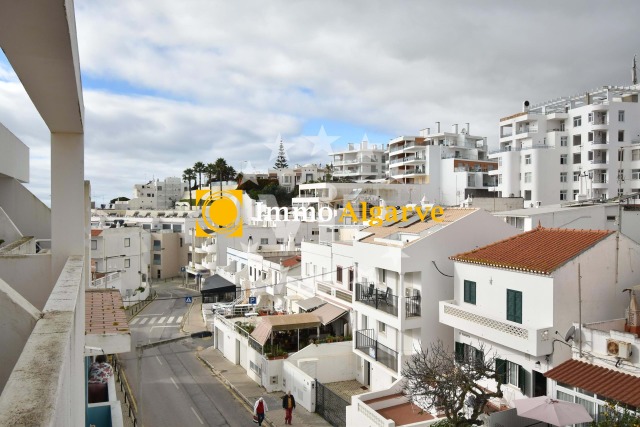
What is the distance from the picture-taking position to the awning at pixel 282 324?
2602 centimetres

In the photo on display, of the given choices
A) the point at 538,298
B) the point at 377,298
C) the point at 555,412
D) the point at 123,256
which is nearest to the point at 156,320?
the point at 123,256

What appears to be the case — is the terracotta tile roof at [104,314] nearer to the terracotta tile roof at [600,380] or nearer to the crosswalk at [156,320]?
the terracotta tile roof at [600,380]

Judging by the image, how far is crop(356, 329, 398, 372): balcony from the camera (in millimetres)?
20811

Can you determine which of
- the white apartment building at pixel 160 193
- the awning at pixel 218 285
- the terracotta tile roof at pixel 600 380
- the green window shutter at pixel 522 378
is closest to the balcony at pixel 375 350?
the green window shutter at pixel 522 378

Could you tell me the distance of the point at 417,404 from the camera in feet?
57.0

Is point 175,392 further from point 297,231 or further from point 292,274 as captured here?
point 297,231

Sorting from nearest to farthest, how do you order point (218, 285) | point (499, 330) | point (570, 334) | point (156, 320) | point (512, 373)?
point (570, 334)
point (499, 330)
point (512, 373)
point (156, 320)
point (218, 285)

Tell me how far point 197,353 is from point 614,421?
26546 mm

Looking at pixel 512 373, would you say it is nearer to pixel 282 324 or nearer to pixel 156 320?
pixel 282 324

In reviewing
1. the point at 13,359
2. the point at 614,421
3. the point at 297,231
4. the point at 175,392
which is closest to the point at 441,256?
the point at 614,421

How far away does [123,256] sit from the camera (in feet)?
178

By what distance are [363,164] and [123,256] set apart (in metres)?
A: 52.3

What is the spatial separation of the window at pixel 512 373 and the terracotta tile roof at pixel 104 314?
39.8 feet

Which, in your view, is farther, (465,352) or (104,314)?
(465,352)
